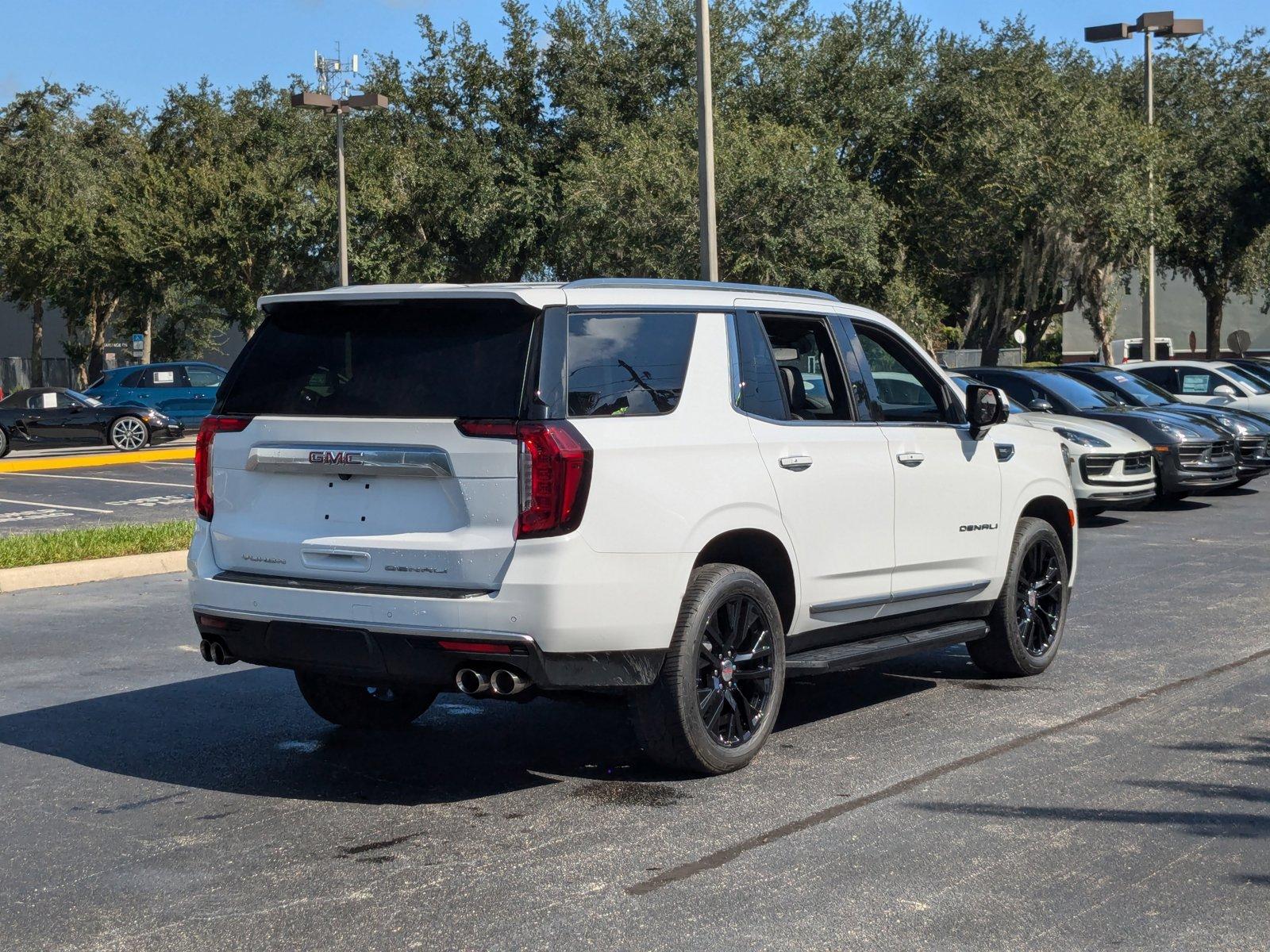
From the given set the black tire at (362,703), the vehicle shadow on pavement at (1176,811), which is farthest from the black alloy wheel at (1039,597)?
the black tire at (362,703)

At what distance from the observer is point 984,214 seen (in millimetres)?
37969

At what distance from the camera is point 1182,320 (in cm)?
7050

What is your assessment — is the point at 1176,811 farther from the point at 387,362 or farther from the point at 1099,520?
the point at 1099,520

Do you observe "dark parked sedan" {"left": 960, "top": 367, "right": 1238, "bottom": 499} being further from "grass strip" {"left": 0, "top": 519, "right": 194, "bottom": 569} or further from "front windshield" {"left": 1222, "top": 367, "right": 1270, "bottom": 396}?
"grass strip" {"left": 0, "top": 519, "right": 194, "bottom": 569}

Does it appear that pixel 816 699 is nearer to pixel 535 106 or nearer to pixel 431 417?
pixel 431 417

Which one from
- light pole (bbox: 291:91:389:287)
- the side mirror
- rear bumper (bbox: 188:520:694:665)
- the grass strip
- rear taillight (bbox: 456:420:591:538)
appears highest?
light pole (bbox: 291:91:389:287)

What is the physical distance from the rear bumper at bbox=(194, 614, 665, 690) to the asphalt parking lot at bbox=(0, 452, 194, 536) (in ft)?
34.0

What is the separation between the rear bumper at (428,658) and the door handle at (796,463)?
1.03 meters

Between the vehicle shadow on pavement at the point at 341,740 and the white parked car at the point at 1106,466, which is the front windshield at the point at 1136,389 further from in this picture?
the vehicle shadow on pavement at the point at 341,740

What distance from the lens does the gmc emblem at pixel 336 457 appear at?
5.50 m

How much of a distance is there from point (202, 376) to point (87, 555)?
23.6 m

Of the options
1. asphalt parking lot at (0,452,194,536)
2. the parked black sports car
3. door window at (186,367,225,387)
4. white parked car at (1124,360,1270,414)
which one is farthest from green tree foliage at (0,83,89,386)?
white parked car at (1124,360,1270,414)

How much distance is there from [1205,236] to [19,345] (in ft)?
167

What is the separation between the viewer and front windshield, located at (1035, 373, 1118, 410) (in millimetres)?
17641
